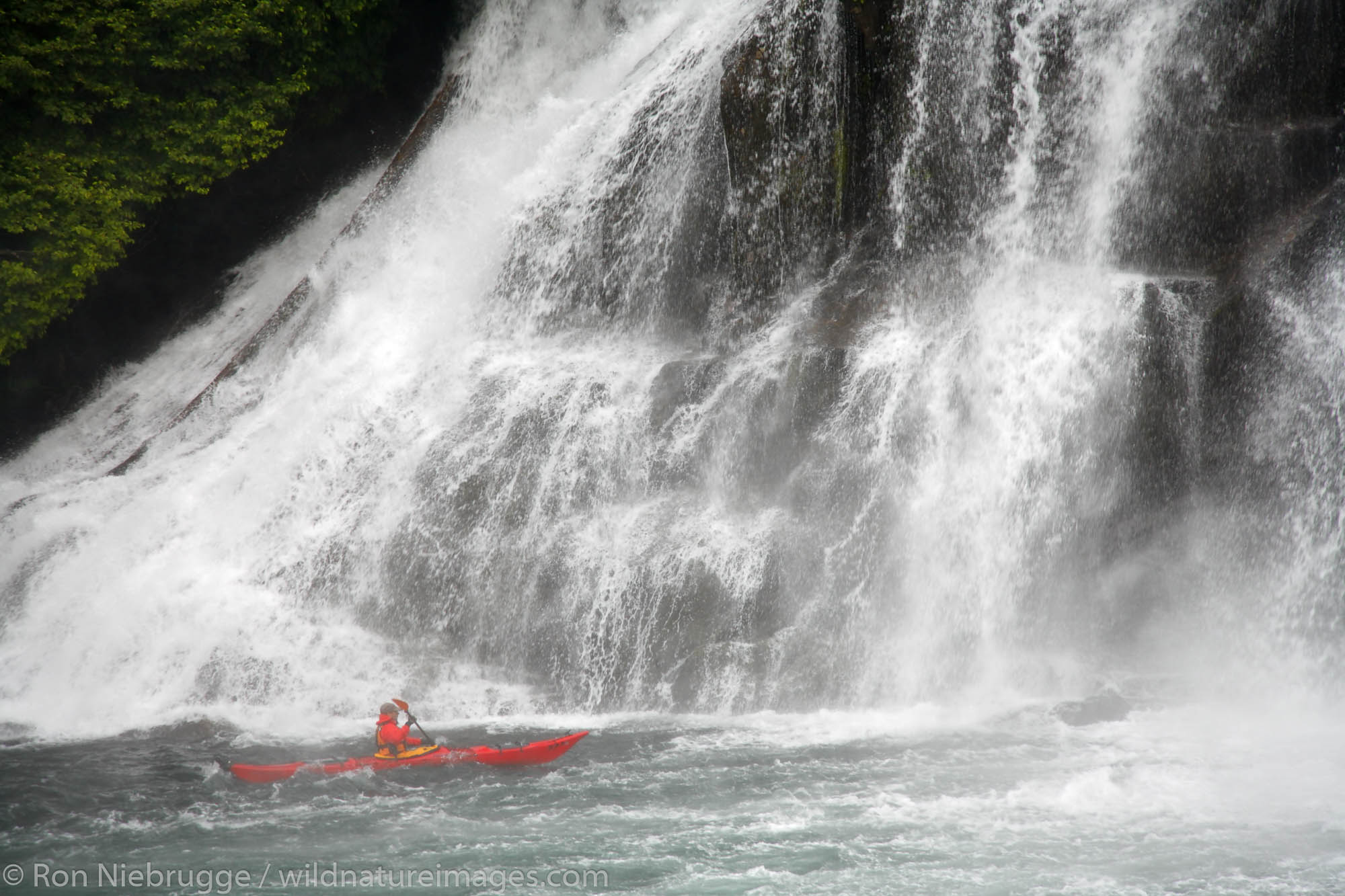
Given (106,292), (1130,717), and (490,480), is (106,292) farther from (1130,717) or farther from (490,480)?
(1130,717)

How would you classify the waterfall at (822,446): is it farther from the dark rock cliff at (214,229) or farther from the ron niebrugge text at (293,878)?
the dark rock cliff at (214,229)

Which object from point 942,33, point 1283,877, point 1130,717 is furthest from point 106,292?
point 1283,877

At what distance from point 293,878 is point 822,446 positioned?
767 cm

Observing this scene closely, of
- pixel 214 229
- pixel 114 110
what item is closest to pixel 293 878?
pixel 114 110

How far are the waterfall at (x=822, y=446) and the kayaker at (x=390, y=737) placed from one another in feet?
5.70

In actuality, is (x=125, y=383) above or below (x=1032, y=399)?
above

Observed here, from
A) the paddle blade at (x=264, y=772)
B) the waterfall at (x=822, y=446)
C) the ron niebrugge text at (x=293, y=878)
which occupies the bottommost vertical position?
the ron niebrugge text at (x=293, y=878)

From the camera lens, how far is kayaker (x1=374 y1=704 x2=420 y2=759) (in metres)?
10.9

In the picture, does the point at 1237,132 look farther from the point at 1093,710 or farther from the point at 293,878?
the point at 293,878

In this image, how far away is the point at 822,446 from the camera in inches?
517

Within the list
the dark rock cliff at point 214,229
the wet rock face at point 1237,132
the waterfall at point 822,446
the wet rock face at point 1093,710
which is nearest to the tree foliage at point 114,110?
the dark rock cliff at point 214,229

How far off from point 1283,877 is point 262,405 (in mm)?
13893

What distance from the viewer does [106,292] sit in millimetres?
18609

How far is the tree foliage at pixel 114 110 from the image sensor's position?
15.3 meters
